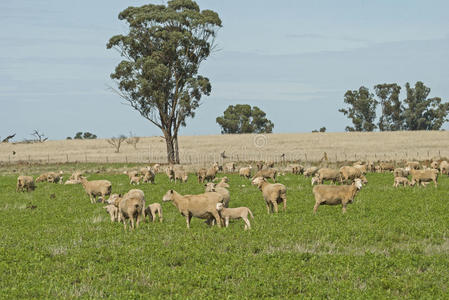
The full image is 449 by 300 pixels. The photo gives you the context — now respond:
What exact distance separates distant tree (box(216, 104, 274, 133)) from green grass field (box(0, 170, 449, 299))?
477 feet

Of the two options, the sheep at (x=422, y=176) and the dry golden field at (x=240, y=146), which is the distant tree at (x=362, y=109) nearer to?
the dry golden field at (x=240, y=146)

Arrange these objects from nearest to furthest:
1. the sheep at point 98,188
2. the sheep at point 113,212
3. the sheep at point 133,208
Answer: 1. the sheep at point 133,208
2. the sheep at point 113,212
3. the sheep at point 98,188

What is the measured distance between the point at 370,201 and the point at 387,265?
40.1ft

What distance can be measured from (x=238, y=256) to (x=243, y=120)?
511ft

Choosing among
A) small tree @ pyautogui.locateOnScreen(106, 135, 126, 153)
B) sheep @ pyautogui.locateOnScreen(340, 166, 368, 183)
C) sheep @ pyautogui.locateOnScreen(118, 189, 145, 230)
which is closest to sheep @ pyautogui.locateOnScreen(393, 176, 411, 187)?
sheep @ pyautogui.locateOnScreen(340, 166, 368, 183)

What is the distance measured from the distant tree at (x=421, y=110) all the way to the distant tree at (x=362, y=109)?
32.5 ft

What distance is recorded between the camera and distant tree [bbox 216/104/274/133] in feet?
551

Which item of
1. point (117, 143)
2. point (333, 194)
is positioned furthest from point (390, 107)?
point (333, 194)

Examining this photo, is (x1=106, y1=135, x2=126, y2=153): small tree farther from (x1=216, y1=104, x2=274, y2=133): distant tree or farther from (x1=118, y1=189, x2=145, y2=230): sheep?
(x1=118, y1=189, x2=145, y2=230): sheep

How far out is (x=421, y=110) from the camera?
148 meters

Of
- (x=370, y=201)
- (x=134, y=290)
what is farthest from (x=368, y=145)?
(x=134, y=290)

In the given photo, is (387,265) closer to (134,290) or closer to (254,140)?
(134,290)

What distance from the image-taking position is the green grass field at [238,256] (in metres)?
11.6

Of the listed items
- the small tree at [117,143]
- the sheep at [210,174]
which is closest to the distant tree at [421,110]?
the small tree at [117,143]
